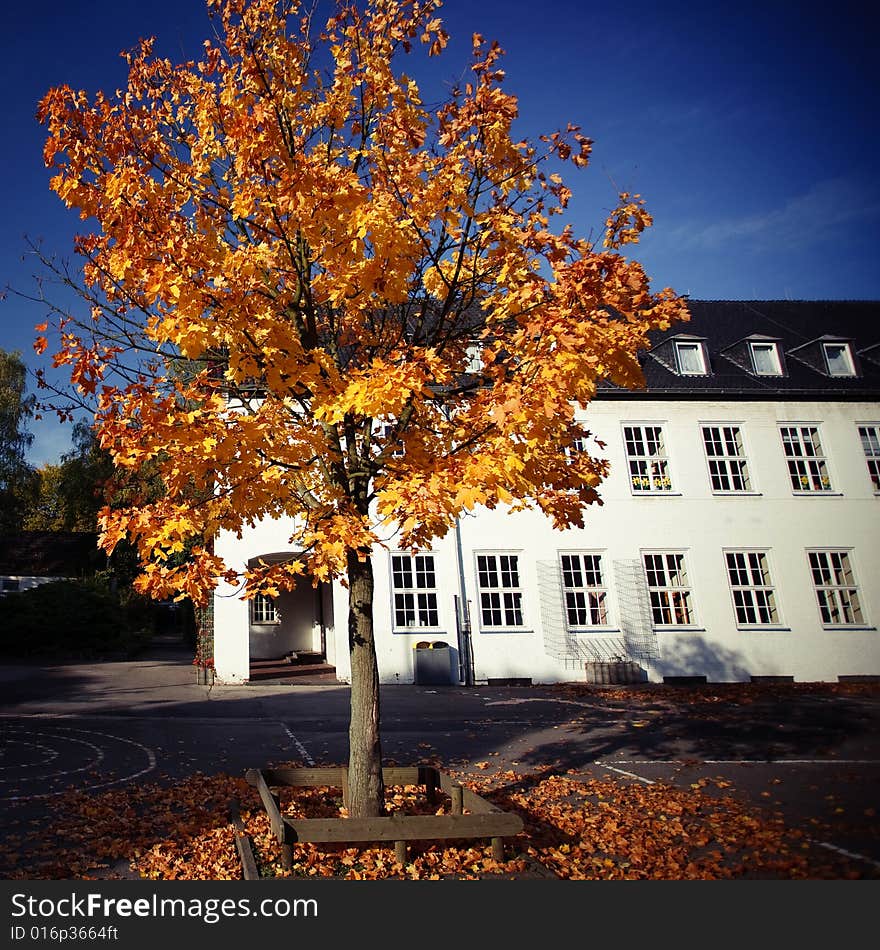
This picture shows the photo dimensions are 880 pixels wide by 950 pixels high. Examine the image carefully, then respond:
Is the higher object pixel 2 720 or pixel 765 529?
pixel 765 529

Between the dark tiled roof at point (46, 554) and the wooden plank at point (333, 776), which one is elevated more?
the dark tiled roof at point (46, 554)

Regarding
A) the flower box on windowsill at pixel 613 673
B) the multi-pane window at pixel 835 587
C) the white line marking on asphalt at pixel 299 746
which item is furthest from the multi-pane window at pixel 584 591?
the white line marking on asphalt at pixel 299 746

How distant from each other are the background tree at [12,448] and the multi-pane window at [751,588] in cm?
3127

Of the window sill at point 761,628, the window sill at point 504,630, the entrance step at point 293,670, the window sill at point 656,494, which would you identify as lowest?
the entrance step at point 293,670

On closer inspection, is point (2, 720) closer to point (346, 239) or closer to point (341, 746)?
point (341, 746)

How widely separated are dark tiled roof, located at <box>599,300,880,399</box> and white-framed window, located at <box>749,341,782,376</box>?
24 centimetres

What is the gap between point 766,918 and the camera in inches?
167

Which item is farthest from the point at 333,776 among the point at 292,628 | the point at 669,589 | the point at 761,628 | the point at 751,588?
the point at 292,628

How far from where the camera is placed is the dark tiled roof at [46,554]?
106 feet

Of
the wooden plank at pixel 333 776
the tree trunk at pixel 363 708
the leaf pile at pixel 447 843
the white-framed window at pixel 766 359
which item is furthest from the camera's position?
the white-framed window at pixel 766 359

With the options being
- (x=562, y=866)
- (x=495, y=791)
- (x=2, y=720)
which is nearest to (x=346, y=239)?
(x=562, y=866)

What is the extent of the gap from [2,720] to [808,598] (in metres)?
21.0

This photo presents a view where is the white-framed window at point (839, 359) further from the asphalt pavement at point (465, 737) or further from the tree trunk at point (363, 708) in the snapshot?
the tree trunk at point (363, 708)

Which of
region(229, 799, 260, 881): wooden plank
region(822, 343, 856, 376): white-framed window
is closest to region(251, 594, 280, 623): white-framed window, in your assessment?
region(229, 799, 260, 881): wooden plank
